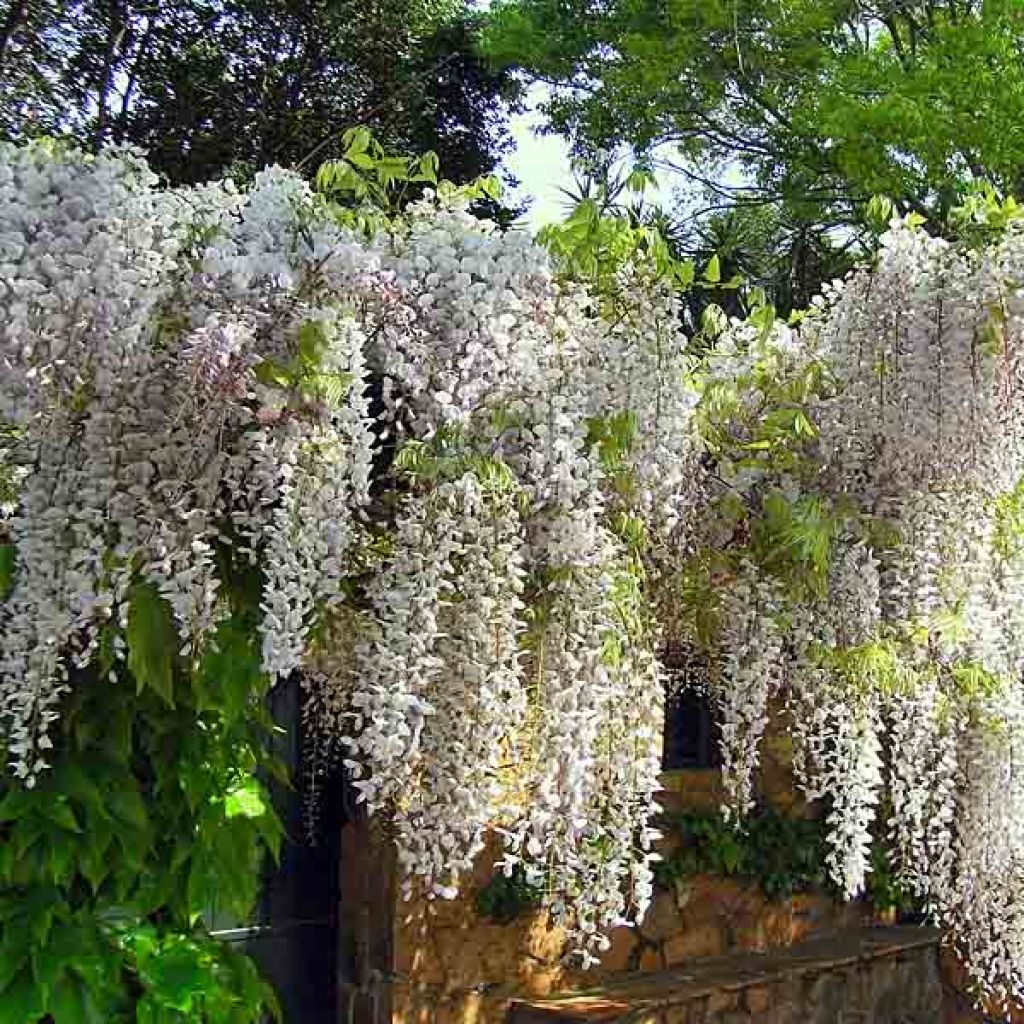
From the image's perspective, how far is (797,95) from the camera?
308 inches

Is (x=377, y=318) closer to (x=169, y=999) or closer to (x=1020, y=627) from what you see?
(x=169, y=999)

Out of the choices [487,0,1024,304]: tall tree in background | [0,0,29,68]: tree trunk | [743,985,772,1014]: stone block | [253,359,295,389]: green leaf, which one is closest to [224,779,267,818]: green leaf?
[253,359,295,389]: green leaf

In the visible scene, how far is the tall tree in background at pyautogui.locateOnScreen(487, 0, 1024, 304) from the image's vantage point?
6.66 meters

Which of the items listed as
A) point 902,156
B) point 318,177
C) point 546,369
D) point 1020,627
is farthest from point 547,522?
point 902,156

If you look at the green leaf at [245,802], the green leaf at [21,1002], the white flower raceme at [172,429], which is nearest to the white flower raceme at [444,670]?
the white flower raceme at [172,429]

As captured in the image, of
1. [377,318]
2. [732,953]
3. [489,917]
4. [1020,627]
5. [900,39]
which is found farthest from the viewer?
[900,39]

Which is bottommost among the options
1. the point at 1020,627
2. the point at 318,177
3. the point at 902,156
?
the point at 1020,627

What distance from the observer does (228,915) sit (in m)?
3.56

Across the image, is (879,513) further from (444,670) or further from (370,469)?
(370,469)

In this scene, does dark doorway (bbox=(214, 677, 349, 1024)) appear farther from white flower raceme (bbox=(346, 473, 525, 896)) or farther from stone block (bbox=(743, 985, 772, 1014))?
stone block (bbox=(743, 985, 772, 1014))

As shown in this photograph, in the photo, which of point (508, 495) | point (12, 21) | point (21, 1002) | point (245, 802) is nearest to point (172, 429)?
point (508, 495)

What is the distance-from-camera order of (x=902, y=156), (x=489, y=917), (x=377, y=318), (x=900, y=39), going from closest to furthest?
(x=377, y=318)
(x=489, y=917)
(x=902, y=156)
(x=900, y=39)

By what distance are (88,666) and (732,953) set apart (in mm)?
2707

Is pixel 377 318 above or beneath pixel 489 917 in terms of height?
above
